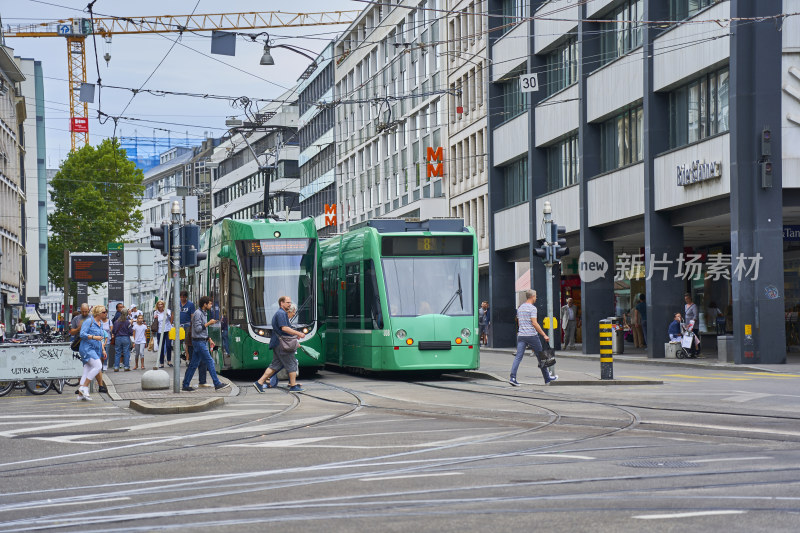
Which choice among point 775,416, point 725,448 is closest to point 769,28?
point 775,416

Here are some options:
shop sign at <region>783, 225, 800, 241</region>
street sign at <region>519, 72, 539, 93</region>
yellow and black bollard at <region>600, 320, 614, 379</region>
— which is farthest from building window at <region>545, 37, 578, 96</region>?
yellow and black bollard at <region>600, 320, 614, 379</region>

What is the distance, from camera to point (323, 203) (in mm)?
89500

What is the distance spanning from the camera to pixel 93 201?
7462cm

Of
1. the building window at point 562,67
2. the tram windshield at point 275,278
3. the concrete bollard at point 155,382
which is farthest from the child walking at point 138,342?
the building window at point 562,67

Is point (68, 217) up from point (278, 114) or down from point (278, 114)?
down

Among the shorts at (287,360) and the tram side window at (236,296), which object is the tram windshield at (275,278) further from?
the shorts at (287,360)

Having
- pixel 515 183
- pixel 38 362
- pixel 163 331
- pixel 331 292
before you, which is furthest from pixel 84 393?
pixel 515 183

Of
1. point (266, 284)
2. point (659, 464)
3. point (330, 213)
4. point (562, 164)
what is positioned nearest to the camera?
point (659, 464)

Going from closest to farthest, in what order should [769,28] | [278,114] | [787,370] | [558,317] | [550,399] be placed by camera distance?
1. [550,399]
2. [787,370]
3. [769,28]
4. [558,317]
5. [278,114]

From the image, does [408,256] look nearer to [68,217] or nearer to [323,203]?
[68,217]

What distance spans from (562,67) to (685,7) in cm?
1083

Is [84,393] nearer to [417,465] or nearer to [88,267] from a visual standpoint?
[417,465]

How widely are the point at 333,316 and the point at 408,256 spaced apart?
4.84 m

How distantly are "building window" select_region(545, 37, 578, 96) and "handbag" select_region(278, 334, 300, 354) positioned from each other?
79.9ft
